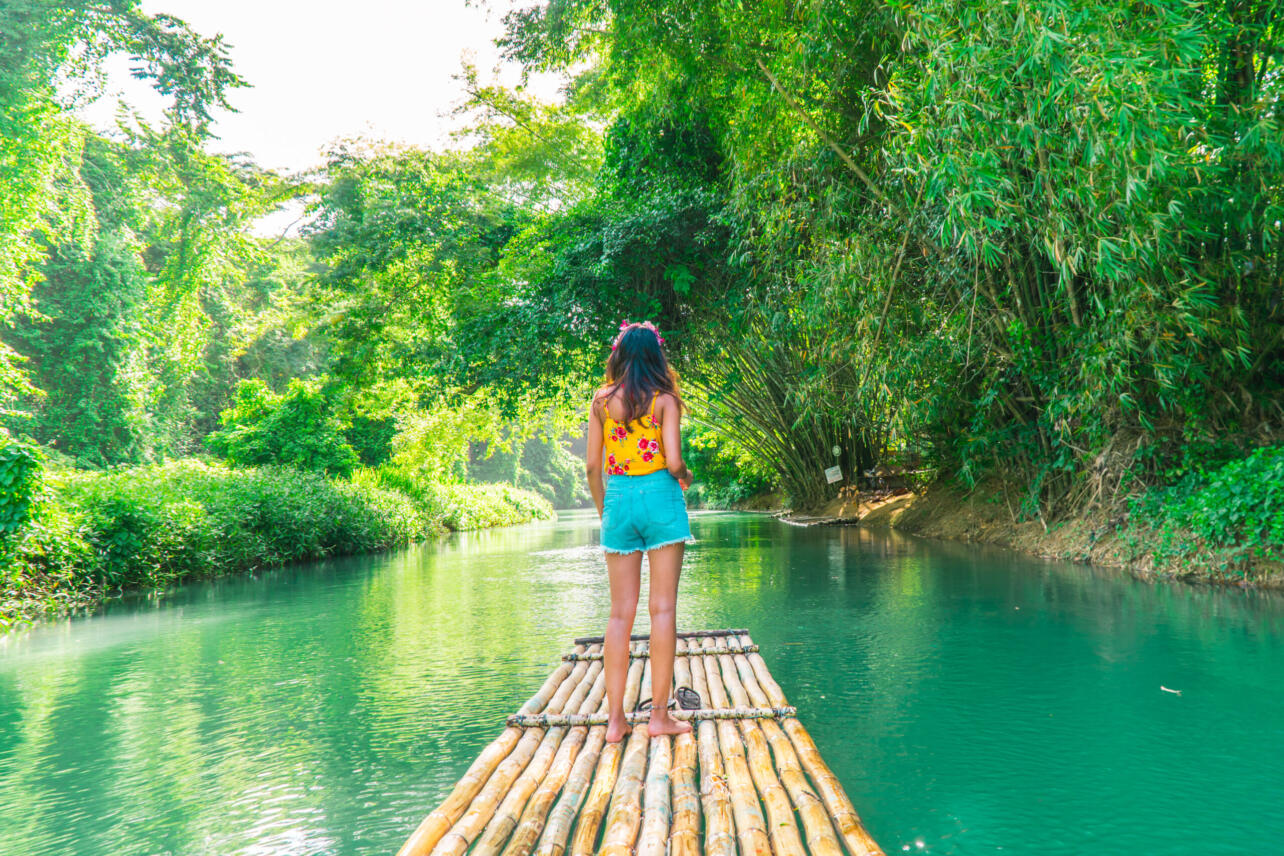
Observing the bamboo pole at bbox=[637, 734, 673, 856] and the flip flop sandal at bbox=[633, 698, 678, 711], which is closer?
the bamboo pole at bbox=[637, 734, 673, 856]

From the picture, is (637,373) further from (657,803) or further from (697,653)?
(697,653)

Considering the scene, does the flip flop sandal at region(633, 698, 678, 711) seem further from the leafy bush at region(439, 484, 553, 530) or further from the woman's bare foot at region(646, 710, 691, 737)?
the leafy bush at region(439, 484, 553, 530)

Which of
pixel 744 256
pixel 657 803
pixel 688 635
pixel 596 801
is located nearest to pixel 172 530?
pixel 744 256

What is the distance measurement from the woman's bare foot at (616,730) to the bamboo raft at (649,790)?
0.08 feet

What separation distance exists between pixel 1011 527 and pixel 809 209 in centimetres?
515

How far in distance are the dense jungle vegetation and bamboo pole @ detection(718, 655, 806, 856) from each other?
348 centimetres

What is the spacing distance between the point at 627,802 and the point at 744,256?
8.28 meters

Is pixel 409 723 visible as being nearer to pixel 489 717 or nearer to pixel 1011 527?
pixel 489 717

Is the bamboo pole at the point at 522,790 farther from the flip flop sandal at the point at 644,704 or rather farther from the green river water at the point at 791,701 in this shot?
the green river water at the point at 791,701

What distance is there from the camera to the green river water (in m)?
2.63

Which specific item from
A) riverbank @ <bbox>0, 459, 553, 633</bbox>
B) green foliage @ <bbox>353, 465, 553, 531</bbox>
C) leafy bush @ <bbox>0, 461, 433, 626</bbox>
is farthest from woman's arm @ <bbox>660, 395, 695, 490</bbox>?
green foliage @ <bbox>353, 465, 553, 531</bbox>

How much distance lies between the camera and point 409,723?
376 centimetres

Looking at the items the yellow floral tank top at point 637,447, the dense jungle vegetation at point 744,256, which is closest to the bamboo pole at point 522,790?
the yellow floral tank top at point 637,447

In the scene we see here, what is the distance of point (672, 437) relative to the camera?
2.95 metres
